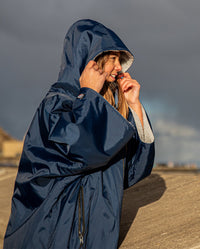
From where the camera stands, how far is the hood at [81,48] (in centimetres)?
298

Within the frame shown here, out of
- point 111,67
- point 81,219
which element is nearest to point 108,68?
point 111,67

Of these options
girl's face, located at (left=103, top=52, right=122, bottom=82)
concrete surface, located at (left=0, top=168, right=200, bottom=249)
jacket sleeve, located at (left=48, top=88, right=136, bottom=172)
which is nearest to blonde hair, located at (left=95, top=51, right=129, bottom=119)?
girl's face, located at (left=103, top=52, right=122, bottom=82)

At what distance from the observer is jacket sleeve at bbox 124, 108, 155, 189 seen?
3297 millimetres

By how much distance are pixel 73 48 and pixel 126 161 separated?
1025 mm

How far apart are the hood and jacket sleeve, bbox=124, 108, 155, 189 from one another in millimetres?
611

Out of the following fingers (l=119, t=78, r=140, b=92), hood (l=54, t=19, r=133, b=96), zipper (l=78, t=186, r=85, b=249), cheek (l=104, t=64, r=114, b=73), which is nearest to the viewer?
zipper (l=78, t=186, r=85, b=249)

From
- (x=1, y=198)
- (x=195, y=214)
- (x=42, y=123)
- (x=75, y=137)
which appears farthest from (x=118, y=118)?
(x=1, y=198)

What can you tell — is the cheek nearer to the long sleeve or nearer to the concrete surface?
the long sleeve

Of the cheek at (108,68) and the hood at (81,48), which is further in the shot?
the cheek at (108,68)

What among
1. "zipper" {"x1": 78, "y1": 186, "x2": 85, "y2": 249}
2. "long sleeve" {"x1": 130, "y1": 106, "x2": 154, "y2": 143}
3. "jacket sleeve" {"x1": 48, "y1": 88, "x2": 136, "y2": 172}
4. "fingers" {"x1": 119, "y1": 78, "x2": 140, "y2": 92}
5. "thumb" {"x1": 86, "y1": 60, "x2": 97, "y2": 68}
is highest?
"thumb" {"x1": 86, "y1": 60, "x2": 97, "y2": 68}

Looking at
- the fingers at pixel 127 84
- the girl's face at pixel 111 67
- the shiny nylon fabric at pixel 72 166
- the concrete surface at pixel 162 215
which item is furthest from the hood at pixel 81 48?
the concrete surface at pixel 162 215

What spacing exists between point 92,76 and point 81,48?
1.07 feet

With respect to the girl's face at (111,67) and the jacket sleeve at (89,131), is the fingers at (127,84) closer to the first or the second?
the girl's face at (111,67)

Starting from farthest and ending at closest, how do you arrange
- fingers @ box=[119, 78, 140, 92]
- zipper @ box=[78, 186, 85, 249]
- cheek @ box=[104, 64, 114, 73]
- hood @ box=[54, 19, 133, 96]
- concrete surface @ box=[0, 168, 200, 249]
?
concrete surface @ box=[0, 168, 200, 249]
fingers @ box=[119, 78, 140, 92]
cheek @ box=[104, 64, 114, 73]
hood @ box=[54, 19, 133, 96]
zipper @ box=[78, 186, 85, 249]
